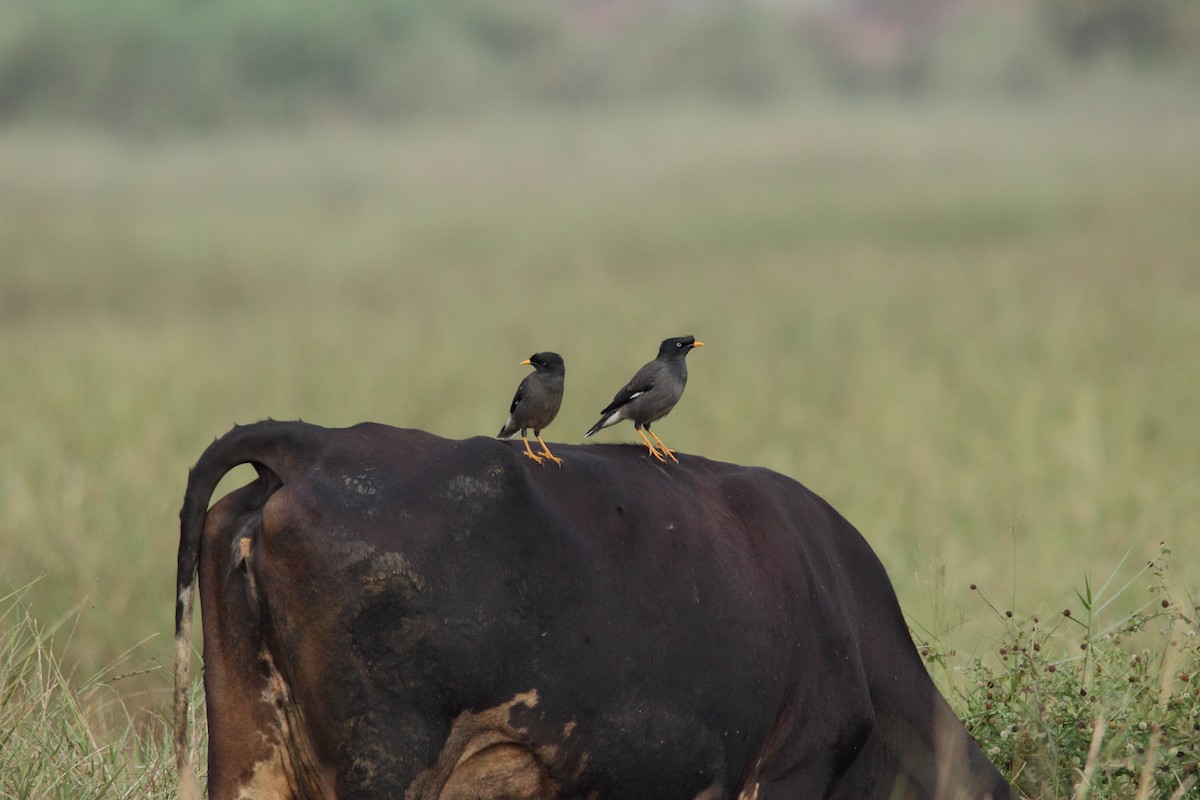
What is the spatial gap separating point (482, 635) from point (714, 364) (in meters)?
10.1

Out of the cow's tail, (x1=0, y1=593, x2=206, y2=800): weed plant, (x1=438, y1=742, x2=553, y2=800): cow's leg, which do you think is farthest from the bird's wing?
(x1=0, y1=593, x2=206, y2=800): weed plant

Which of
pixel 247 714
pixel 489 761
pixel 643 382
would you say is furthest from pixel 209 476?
pixel 643 382

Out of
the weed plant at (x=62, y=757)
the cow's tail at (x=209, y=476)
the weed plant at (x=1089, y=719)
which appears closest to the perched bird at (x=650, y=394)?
the cow's tail at (x=209, y=476)

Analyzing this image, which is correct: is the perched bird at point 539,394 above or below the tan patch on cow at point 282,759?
above

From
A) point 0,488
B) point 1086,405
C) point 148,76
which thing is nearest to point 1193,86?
point 148,76

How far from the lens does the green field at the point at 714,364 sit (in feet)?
25.0

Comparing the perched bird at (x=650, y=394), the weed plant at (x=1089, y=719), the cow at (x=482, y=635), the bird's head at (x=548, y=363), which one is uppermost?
the bird's head at (x=548, y=363)

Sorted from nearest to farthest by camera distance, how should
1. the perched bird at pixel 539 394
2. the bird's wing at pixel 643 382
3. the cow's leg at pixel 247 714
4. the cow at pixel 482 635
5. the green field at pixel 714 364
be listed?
the cow at pixel 482 635 → the cow's leg at pixel 247 714 → the perched bird at pixel 539 394 → the bird's wing at pixel 643 382 → the green field at pixel 714 364

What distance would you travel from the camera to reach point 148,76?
194ft

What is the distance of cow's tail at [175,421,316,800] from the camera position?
2906mm

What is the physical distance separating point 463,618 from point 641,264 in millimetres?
19027

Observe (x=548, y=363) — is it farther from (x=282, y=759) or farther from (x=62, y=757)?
(x=62, y=757)

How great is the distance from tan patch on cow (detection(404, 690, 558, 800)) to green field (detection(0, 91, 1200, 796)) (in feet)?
4.87

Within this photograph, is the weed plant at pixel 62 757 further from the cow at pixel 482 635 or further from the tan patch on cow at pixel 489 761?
the tan patch on cow at pixel 489 761
